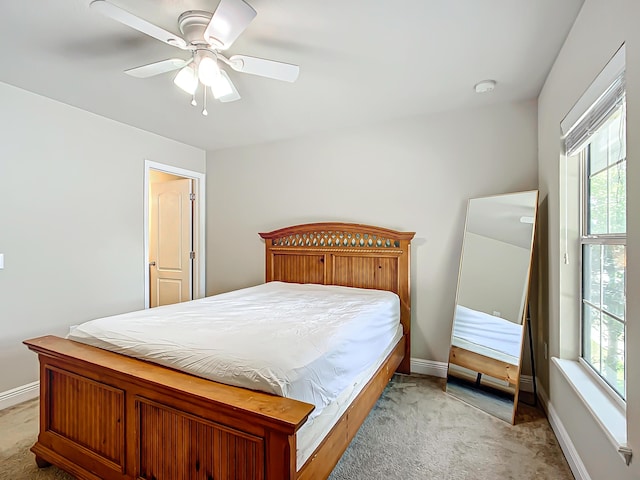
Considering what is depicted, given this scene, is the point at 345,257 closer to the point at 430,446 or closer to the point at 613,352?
the point at 430,446

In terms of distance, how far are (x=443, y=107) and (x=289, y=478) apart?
2947mm

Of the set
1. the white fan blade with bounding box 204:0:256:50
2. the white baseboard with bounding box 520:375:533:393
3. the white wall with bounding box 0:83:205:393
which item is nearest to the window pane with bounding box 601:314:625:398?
the white baseboard with bounding box 520:375:533:393

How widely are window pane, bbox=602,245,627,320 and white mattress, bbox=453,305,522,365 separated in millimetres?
791

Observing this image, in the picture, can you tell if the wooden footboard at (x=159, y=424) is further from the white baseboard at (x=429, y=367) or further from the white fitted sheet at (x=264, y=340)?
the white baseboard at (x=429, y=367)

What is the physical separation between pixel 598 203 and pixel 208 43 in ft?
7.35

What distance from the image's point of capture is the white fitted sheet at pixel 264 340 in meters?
1.34

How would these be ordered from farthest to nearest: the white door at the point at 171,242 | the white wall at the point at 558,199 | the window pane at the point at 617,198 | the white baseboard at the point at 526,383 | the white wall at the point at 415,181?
the white door at the point at 171,242, the white wall at the point at 415,181, the white baseboard at the point at 526,383, the window pane at the point at 617,198, the white wall at the point at 558,199

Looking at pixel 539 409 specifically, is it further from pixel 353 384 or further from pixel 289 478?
pixel 289 478

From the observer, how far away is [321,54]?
81.9 inches

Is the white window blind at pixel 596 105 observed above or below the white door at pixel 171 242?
above

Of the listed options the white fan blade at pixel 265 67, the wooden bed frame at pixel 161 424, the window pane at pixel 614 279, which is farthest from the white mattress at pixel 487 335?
the white fan blade at pixel 265 67

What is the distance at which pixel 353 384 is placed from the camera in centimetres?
178

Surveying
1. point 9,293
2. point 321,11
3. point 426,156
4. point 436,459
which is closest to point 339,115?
point 426,156

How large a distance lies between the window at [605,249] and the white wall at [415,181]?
3.20ft
